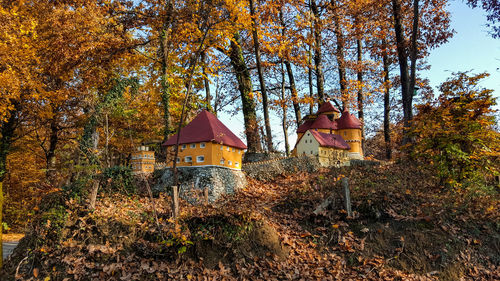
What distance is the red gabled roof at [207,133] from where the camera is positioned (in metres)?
10.4

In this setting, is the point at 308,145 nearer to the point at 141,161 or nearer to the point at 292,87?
the point at 292,87

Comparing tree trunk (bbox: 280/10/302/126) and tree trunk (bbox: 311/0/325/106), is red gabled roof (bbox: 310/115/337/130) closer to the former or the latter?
tree trunk (bbox: 280/10/302/126)

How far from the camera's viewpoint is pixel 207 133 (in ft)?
34.4

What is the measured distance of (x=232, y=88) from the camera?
70.5 ft

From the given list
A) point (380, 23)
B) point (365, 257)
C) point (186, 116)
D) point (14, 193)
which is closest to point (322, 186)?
point (365, 257)

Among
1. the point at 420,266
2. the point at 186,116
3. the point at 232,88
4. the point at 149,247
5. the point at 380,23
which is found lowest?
the point at 420,266

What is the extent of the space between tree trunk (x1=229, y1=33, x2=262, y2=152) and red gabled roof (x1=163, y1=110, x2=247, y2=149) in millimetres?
3336

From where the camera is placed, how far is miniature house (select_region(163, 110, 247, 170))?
10359mm

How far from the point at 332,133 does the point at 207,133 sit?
7.60m

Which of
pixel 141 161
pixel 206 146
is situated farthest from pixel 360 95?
pixel 141 161

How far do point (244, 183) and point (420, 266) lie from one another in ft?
20.4

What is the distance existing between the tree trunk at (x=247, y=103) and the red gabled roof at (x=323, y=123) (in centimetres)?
306

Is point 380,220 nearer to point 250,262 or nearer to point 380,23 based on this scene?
point 250,262

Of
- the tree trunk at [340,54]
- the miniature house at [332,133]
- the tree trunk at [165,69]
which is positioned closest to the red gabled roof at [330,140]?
the miniature house at [332,133]
